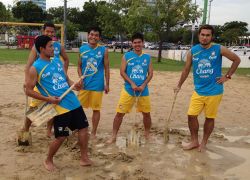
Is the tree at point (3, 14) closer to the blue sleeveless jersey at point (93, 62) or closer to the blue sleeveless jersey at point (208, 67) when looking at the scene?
the blue sleeveless jersey at point (93, 62)

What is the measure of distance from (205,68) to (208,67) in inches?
1.8

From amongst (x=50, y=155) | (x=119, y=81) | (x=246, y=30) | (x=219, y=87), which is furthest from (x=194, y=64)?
(x=246, y=30)

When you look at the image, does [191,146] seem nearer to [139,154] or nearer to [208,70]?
[139,154]

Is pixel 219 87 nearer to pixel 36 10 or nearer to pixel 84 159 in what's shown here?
pixel 84 159

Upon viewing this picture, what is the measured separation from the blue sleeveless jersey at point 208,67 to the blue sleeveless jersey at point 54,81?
2023mm

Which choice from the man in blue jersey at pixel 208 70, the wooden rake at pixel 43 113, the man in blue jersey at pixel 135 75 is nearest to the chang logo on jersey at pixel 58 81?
the wooden rake at pixel 43 113

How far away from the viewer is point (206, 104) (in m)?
5.30

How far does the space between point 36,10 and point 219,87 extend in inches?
2631

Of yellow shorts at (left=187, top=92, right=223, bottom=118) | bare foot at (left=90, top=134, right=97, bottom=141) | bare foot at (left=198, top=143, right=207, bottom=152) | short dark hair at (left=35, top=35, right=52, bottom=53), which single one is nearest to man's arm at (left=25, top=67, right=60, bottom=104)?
short dark hair at (left=35, top=35, right=52, bottom=53)

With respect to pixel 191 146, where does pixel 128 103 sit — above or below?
above

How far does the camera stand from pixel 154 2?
24.9m

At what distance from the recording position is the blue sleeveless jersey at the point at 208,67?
5188 millimetres

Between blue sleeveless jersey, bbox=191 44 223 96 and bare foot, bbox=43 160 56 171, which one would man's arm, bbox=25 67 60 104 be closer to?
bare foot, bbox=43 160 56 171

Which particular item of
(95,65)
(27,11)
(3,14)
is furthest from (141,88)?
(27,11)
